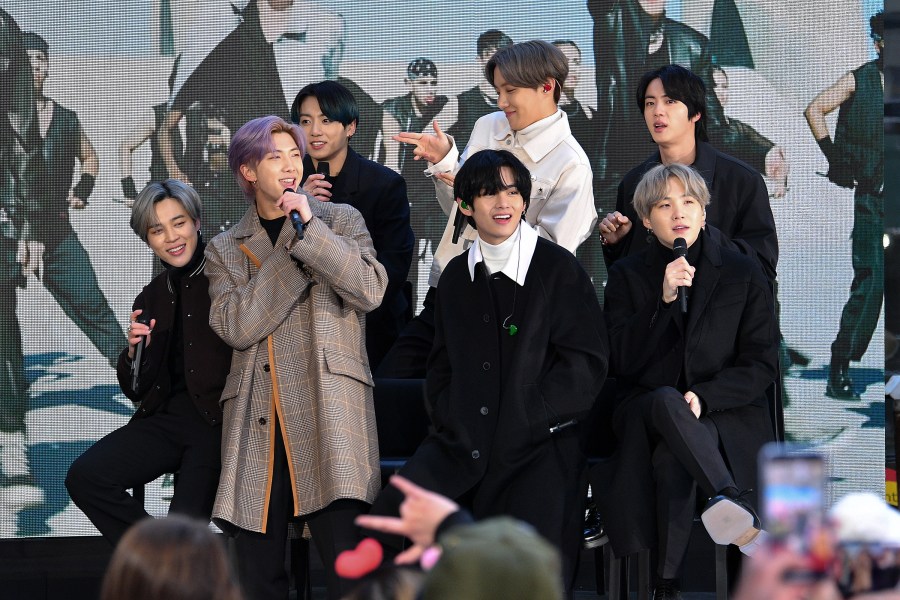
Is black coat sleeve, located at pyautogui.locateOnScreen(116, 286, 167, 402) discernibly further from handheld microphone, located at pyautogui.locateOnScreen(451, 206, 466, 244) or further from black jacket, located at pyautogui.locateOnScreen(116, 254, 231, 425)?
handheld microphone, located at pyautogui.locateOnScreen(451, 206, 466, 244)

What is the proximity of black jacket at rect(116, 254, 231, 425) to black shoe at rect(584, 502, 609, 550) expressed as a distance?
110cm

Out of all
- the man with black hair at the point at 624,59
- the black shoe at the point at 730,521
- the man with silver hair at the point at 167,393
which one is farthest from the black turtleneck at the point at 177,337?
the man with black hair at the point at 624,59

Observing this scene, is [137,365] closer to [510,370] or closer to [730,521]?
[510,370]

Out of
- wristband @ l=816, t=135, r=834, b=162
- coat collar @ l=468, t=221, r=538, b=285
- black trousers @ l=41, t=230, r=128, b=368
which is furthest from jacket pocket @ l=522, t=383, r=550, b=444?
black trousers @ l=41, t=230, r=128, b=368

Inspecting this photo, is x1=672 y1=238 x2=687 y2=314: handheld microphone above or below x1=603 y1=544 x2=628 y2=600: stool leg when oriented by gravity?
above

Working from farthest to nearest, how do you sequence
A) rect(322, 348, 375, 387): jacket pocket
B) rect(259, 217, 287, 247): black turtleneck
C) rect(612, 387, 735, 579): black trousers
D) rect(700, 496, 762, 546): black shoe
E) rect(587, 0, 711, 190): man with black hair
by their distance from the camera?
1. rect(587, 0, 711, 190): man with black hair
2. rect(259, 217, 287, 247): black turtleneck
3. rect(322, 348, 375, 387): jacket pocket
4. rect(612, 387, 735, 579): black trousers
5. rect(700, 496, 762, 546): black shoe

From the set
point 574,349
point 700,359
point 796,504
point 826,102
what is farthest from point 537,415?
point 826,102

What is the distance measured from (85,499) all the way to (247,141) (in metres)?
1.14

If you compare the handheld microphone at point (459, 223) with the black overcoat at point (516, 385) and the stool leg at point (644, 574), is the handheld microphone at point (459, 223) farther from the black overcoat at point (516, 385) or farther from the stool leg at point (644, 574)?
the stool leg at point (644, 574)

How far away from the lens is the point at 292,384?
3270 mm

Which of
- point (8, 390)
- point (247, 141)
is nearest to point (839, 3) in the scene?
point (247, 141)

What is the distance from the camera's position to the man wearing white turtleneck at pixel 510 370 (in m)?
3.13

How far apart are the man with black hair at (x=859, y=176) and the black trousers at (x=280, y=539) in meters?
2.41

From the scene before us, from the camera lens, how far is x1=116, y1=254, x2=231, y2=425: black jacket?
348cm
